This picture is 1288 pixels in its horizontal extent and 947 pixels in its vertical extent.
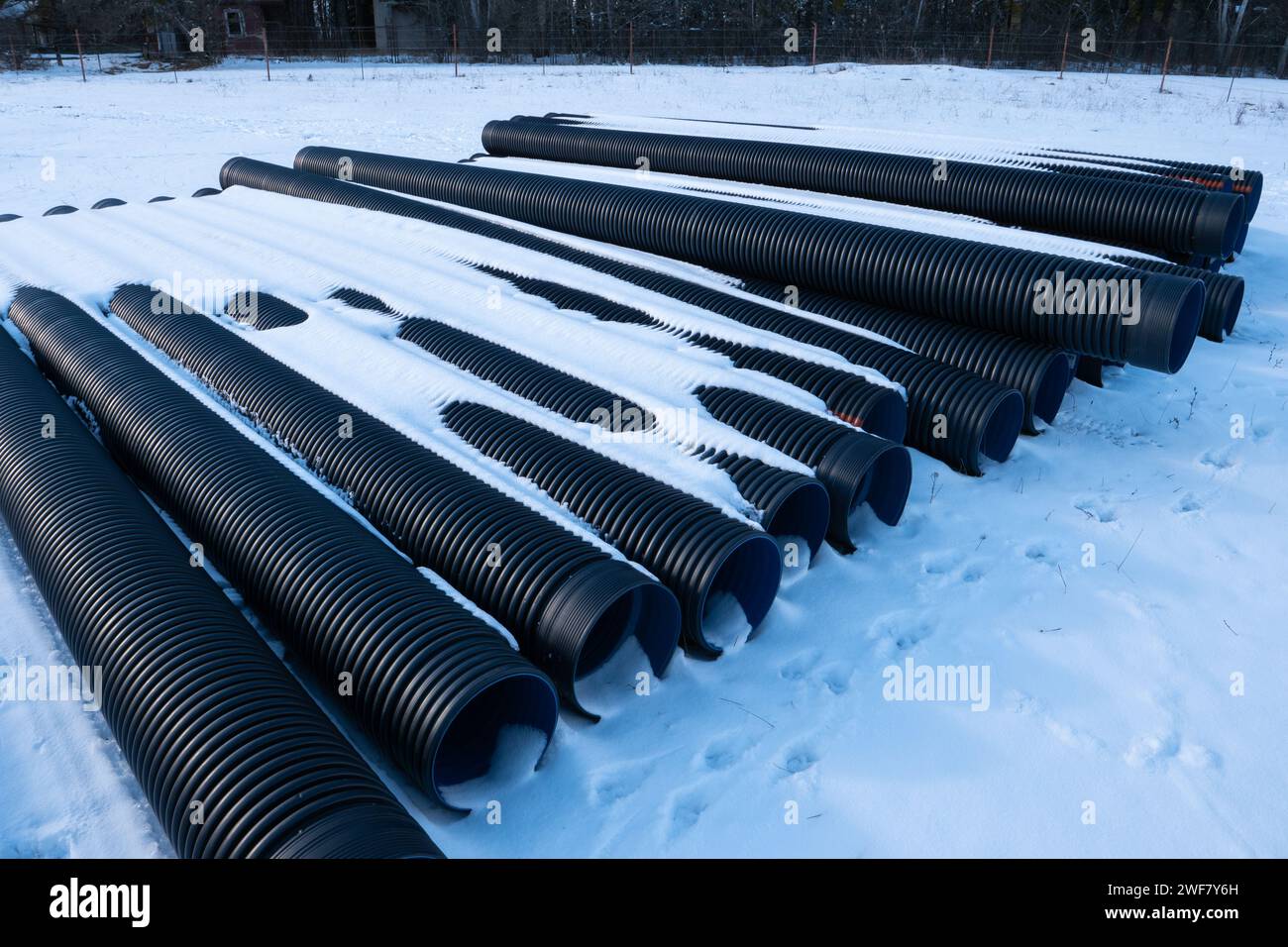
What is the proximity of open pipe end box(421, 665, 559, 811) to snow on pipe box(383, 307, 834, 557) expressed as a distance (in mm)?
1414

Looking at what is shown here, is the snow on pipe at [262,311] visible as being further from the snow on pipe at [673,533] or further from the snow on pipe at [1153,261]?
the snow on pipe at [1153,261]

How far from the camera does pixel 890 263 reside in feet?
19.8

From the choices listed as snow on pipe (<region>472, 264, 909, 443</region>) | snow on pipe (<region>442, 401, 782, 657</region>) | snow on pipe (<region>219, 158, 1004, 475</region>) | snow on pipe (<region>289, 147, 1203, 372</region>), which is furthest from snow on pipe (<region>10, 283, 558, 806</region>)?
snow on pipe (<region>289, 147, 1203, 372</region>)

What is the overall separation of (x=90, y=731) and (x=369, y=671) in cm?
111

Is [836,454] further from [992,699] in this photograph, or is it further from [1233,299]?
[1233,299]

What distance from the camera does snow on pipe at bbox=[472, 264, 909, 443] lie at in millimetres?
5047

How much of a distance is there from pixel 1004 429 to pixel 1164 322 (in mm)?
1045

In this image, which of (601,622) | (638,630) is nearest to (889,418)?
(638,630)

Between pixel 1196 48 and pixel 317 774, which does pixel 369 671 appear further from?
pixel 1196 48

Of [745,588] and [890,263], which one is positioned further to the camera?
[890,263]

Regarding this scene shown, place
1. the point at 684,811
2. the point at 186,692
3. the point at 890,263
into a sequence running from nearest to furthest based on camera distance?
1. the point at 186,692
2. the point at 684,811
3. the point at 890,263

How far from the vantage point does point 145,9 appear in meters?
24.6

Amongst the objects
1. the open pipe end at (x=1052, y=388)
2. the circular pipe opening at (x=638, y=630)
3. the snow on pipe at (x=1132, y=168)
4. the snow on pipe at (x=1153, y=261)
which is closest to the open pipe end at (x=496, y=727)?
the circular pipe opening at (x=638, y=630)

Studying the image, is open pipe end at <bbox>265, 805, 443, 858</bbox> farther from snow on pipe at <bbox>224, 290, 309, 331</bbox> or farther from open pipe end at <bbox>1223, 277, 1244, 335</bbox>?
open pipe end at <bbox>1223, 277, 1244, 335</bbox>
